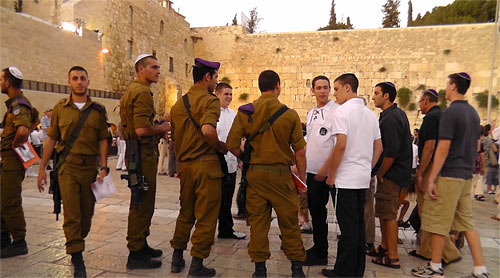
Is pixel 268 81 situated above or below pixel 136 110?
above

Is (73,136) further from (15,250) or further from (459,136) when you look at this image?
(459,136)

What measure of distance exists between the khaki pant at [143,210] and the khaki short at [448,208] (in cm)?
273

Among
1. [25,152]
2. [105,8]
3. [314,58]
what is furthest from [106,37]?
[25,152]

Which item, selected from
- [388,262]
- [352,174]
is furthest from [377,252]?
[352,174]

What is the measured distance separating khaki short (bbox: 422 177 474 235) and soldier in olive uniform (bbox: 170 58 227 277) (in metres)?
2.03

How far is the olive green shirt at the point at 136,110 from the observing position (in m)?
3.08

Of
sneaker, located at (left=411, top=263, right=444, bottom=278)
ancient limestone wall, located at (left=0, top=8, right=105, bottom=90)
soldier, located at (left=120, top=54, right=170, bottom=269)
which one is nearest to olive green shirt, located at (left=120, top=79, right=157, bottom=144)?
soldier, located at (left=120, top=54, right=170, bottom=269)

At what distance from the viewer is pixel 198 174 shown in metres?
3.04

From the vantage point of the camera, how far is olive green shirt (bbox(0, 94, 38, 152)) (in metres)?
3.30

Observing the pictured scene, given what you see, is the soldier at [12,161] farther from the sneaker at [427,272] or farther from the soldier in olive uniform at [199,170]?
the sneaker at [427,272]

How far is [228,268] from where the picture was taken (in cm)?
328

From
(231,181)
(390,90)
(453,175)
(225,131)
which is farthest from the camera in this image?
(225,131)

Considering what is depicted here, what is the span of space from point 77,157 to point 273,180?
1.79 m

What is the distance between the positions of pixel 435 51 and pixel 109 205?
2241 cm
